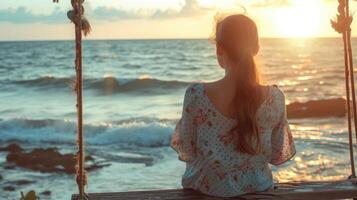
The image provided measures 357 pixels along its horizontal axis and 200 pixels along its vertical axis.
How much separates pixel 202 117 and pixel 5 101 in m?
14.8

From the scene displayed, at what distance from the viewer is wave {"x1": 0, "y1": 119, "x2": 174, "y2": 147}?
10375mm

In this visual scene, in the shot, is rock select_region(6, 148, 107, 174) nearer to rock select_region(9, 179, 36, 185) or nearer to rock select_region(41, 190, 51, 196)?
rock select_region(9, 179, 36, 185)

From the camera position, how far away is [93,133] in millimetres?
11250

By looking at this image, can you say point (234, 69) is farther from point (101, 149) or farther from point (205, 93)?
point (101, 149)

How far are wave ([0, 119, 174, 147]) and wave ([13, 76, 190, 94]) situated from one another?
6696 mm

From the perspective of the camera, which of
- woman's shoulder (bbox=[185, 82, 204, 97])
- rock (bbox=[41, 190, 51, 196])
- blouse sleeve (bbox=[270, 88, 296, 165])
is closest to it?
woman's shoulder (bbox=[185, 82, 204, 97])

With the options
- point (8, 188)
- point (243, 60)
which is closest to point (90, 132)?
point (8, 188)

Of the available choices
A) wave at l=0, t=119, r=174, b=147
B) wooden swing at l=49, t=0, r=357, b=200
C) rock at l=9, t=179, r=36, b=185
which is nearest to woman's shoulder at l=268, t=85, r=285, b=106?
wooden swing at l=49, t=0, r=357, b=200

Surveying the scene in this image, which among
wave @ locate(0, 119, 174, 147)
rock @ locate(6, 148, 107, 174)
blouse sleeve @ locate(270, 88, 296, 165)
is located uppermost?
blouse sleeve @ locate(270, 88, 296, 165)

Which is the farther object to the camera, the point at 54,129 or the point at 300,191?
the point at 54,129

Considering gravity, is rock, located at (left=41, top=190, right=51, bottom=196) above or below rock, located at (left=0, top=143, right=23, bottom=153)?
above

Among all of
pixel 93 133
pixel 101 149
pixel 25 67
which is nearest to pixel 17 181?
pixel 101 149

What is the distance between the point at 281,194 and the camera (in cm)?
258

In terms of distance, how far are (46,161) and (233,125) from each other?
597 cm
